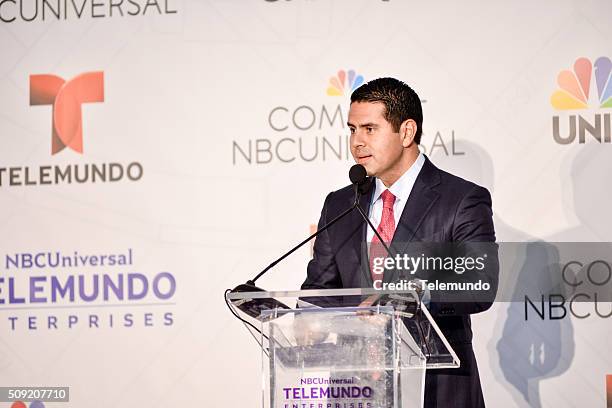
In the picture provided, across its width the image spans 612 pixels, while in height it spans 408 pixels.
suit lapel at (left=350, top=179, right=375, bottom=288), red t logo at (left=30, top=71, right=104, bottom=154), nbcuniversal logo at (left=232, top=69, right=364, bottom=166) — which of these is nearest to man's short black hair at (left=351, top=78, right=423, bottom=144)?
nbcuniversal logo at (left=232, top=69, right=364, bottom=166)

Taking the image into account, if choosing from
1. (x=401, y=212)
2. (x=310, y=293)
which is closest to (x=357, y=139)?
(x=401, y=212)

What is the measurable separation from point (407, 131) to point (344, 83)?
470 millimetres

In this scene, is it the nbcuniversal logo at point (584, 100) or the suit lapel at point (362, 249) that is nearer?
the suit lapel at point (362, 249)

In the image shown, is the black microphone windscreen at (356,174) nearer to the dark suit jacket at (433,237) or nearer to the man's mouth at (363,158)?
the dark suit jacket at (433,237)

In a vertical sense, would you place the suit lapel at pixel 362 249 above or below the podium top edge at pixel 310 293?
above

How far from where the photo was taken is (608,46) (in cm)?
469

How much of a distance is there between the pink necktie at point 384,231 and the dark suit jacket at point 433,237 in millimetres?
38

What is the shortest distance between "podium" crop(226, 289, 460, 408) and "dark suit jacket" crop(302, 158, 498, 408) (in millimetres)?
1370

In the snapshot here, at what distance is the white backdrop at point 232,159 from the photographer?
4.64 meters

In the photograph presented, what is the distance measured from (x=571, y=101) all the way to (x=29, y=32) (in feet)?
9.90

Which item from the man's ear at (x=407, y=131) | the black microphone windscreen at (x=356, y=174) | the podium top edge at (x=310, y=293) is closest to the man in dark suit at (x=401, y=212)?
the man's ear at (x=407, y=131)

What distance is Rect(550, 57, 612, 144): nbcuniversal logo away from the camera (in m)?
4.64

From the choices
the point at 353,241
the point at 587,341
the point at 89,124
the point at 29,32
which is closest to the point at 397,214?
the point at 353,241

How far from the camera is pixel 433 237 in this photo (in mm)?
4430
